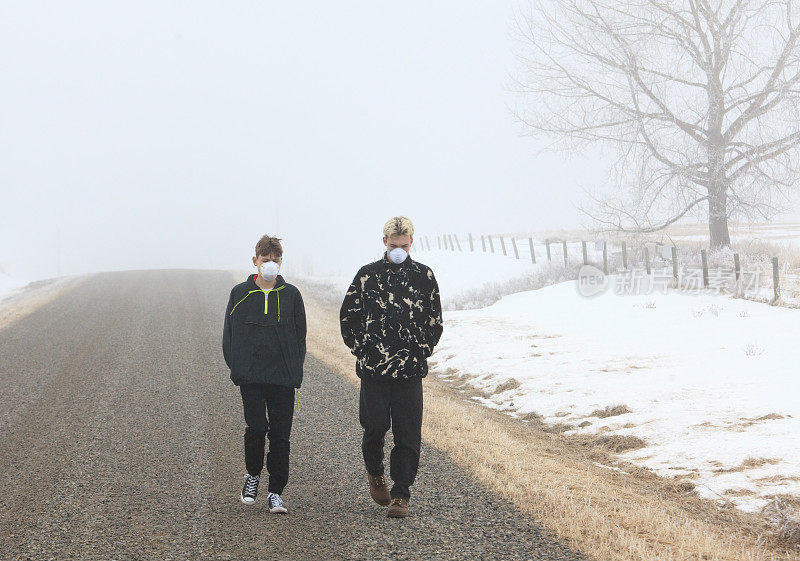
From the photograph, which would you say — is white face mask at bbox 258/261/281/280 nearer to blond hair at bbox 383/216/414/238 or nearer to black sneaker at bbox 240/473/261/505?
blond hair at bbox 383/216/414/238

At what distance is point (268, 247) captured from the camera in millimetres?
5273

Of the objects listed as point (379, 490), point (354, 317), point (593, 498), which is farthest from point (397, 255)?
point (593, 498)

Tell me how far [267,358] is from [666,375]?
294 inches

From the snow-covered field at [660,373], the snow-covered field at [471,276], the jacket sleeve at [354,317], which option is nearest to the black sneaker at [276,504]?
the jacket sleeve at [354,317]

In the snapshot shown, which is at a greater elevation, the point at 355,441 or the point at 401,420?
the point at 401,420

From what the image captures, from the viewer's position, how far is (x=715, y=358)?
36.9 ft

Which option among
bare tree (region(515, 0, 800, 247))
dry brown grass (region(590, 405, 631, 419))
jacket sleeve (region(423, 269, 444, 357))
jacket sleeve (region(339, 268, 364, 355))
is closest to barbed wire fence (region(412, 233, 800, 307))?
bare tree (region(515, 0, 800, 247))

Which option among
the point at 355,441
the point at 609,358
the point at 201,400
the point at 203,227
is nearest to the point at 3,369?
the point at 201,400

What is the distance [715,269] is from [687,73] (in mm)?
6828

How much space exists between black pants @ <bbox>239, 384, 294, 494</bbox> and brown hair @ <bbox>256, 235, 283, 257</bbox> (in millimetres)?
986

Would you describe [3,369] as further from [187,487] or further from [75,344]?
[187,487]

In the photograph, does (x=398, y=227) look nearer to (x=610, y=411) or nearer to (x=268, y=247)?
(x=268, y=247)

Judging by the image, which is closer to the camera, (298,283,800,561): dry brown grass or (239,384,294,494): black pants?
(298,283,800,561): dry brown grass

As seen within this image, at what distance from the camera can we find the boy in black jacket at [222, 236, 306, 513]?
5.26 metres
